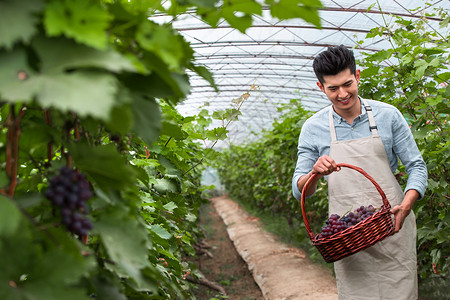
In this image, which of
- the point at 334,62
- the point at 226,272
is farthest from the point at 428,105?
the point at 226,272

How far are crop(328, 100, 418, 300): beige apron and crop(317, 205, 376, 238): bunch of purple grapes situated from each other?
10 cm

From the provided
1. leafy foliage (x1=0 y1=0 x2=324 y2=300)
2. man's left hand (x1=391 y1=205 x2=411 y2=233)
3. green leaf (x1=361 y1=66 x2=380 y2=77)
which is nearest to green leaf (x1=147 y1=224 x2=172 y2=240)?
leafy foliage (x1=0 y1=0 x2=324 y2=300)

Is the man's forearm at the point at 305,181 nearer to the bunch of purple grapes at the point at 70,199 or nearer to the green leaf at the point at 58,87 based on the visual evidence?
the bunch of purple grapes at the point at 70,199

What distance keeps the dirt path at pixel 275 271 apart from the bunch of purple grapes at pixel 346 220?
1978mm

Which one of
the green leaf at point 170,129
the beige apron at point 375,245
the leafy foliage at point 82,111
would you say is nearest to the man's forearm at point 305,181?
the beige apron at point 375,245

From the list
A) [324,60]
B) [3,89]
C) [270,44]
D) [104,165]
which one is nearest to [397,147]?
[324,60]

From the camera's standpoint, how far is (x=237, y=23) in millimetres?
833

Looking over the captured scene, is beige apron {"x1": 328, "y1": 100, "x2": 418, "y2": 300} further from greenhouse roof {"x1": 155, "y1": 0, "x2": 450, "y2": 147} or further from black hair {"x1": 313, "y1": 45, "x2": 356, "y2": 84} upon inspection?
greenhouse roof {"x1": 155, "y1": 0, "x2": 450, "y2": 147}

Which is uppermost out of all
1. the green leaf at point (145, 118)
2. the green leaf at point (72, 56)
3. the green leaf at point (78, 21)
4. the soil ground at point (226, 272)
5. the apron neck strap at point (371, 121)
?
the apron neck strap at point (371, 121)

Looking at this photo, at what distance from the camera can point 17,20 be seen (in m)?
0.57

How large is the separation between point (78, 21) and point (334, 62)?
1972mm

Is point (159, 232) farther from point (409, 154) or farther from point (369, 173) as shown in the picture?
point (409, 154)

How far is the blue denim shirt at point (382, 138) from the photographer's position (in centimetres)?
235

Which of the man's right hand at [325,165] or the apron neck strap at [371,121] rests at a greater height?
the apron neck strap at [371,121]
